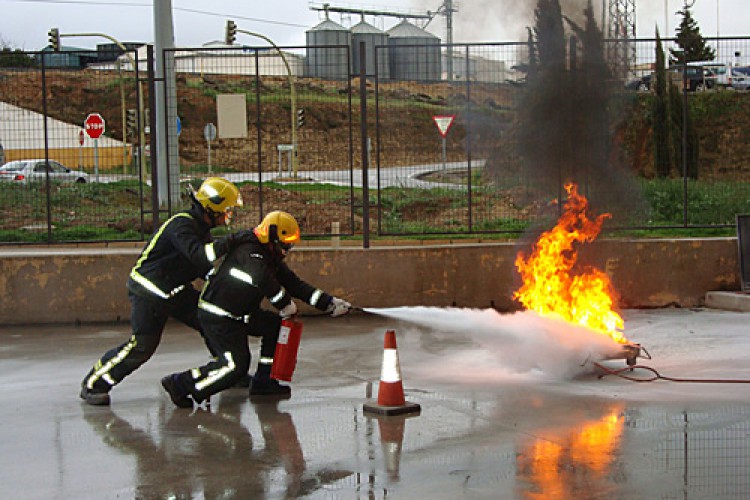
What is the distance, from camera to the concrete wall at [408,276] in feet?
38.8

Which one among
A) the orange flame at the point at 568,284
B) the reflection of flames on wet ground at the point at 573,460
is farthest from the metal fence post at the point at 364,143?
the reflection of flames on wet ground at the point at 573,460

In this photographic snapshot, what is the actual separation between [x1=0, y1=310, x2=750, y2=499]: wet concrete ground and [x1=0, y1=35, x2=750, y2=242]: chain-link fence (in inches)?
127

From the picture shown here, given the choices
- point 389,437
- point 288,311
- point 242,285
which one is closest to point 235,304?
point 242,285

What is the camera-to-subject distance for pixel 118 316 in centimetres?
1187

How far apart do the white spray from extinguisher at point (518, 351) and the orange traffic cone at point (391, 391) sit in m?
0.99

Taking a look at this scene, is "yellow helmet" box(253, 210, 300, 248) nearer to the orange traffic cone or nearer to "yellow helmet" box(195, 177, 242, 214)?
"yellow helmet" box(195, 177, 242, 214)

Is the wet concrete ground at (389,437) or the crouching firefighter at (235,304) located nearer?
the wet concrete ground at (389,437)

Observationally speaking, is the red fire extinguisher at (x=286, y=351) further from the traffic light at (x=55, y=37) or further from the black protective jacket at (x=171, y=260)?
the traffic light at (x=55, y=37)

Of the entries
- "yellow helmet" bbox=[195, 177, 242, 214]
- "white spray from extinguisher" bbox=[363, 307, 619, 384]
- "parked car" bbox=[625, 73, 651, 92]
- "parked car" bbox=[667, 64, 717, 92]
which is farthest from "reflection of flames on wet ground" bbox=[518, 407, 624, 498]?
"parked car" bbox=[667, 64, 717, 92]

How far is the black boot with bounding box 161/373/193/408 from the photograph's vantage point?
23.5 ft

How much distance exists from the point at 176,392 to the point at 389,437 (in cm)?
182

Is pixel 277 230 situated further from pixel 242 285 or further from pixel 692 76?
pixel 692 76

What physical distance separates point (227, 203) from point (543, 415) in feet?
9.21

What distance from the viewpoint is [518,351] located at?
26.9ft
